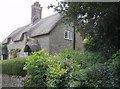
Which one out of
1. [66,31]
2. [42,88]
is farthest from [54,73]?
[66,31]

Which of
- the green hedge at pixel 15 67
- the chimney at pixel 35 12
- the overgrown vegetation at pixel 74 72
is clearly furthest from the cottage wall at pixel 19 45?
the overgrown vegetation at pixel 74 72

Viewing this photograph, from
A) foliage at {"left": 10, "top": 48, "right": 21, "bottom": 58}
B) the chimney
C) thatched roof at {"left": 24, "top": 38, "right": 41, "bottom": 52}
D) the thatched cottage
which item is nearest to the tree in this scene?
the thatched cottage

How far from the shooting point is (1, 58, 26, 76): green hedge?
1945cm

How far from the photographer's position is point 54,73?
11508 millimetres

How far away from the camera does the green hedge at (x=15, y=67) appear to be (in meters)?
19.5

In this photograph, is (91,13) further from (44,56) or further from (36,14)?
(36,14)

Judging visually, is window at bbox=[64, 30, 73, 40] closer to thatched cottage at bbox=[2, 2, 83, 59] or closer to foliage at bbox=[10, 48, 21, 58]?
thatched cottage at bbox=[2, 2, 83, 59]

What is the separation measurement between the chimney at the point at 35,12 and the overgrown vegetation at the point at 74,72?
2594cm

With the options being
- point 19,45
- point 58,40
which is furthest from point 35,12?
point 58,40

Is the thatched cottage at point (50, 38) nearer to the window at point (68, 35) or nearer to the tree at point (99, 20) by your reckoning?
the window at point (68, 35)

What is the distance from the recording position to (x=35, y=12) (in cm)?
4091

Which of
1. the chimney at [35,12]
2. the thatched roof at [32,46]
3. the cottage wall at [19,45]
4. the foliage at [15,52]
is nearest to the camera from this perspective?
the thatched roof at [32,46]

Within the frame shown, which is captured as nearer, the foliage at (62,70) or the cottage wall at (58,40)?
the foliage at (62,70)

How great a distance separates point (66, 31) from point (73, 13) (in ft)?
68.6
